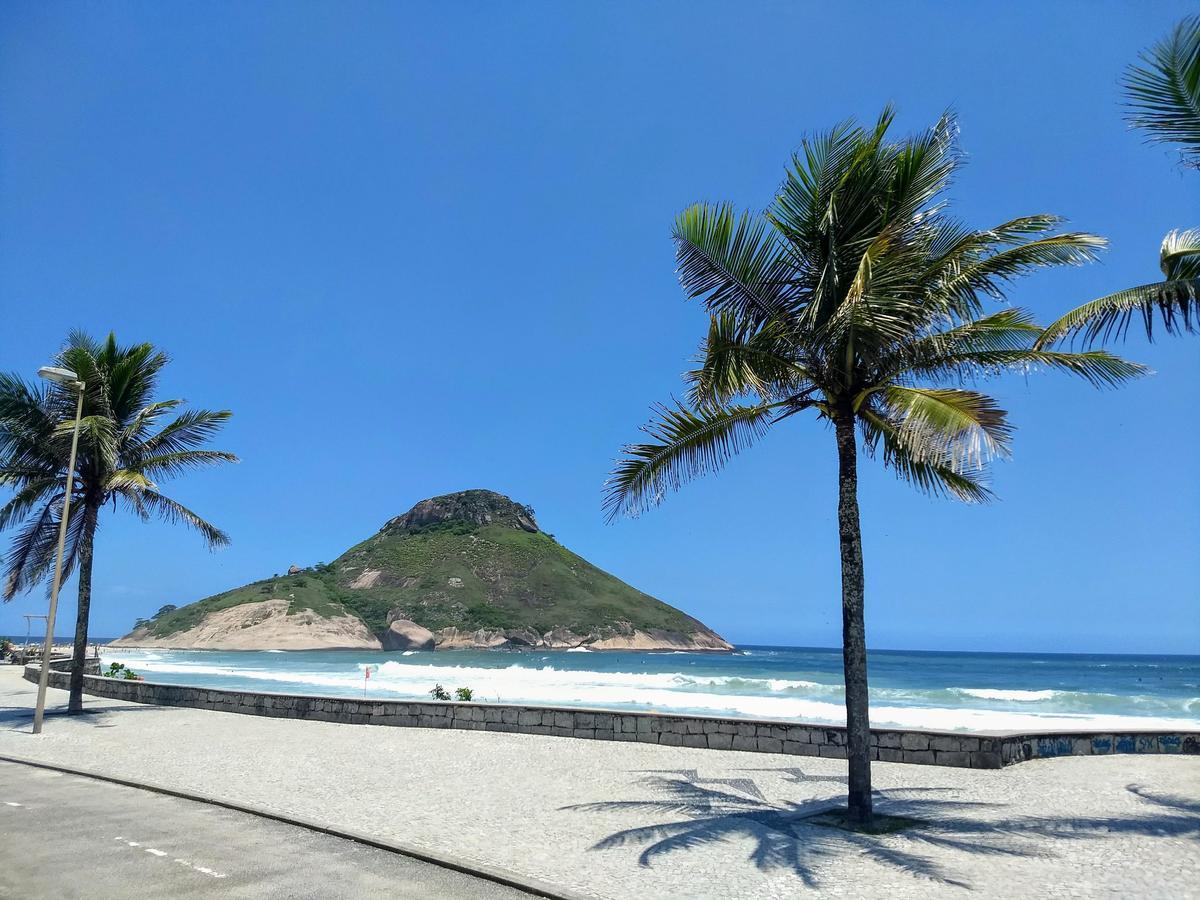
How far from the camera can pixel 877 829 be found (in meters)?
8.15

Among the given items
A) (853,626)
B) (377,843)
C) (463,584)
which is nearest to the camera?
(377,843)

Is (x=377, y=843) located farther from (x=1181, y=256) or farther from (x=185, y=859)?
(x=1181, y=256)

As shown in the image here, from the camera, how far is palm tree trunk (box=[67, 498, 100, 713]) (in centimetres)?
1898

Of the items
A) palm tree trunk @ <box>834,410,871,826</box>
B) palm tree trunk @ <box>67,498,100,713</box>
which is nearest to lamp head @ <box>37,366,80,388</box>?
palm tree trunk @ <box>67,498,100,713</box>

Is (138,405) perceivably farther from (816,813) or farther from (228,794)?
(816,813)

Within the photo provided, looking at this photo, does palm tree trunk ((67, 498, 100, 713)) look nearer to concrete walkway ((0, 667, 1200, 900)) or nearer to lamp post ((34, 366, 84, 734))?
lamp post ((34, 366, 84, 734))

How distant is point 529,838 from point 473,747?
21.2 ft

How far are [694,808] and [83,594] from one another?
16.4m

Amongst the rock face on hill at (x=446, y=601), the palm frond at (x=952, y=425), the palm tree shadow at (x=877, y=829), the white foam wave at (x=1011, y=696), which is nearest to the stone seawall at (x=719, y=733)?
the palm tree shadow at (x=877, y=829)

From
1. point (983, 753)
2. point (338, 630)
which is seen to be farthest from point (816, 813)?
point (338, 630)

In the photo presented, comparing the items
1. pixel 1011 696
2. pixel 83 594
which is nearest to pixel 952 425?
pixel 83 594

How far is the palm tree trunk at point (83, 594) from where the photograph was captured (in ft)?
62.3

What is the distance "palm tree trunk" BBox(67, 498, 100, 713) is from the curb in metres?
8.90

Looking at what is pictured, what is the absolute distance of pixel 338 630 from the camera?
345 ft
